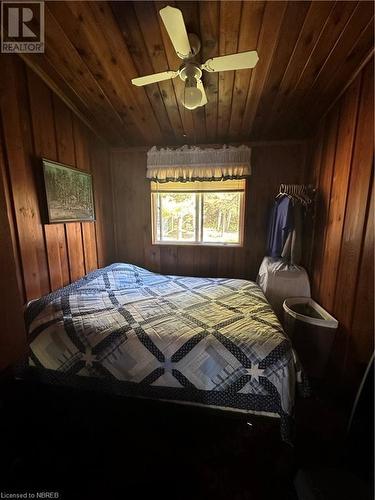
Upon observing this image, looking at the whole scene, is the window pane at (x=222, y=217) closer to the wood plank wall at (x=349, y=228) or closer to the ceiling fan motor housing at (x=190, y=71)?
the wood plank wall at (x=349, y=228)

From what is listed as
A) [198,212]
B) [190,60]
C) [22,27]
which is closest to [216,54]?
[190,60]

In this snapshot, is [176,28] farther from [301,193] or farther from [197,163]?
[301,193]

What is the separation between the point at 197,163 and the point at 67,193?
1546 mm

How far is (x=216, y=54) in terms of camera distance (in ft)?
4.98

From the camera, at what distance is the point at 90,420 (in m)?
1.34

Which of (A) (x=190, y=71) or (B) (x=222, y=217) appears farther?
(B) (x=222, y=217)

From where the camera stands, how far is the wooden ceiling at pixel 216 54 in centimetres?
127

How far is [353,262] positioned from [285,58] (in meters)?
1.59

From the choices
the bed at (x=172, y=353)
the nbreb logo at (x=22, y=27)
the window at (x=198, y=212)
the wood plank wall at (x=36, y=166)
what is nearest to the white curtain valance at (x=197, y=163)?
the window at (x=198, y=212)

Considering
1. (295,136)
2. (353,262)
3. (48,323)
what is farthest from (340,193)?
(48,323)

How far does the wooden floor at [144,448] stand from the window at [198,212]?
6.40ft

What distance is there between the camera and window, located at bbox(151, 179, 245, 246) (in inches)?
108

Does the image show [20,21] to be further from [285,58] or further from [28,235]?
[285,58]

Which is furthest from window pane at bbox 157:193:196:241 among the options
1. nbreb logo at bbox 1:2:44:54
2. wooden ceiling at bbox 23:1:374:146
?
nbreb logo at bbox 1:2:44:54
